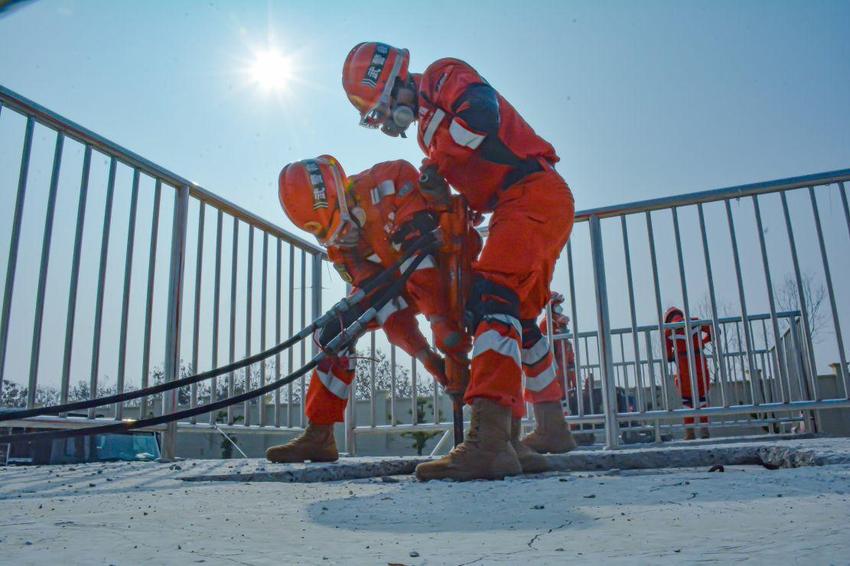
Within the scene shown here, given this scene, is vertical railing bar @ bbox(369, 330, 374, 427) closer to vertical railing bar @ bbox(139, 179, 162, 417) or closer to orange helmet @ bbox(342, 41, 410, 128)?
vertical railing bar @ bbox(139, 179, 162, 417)

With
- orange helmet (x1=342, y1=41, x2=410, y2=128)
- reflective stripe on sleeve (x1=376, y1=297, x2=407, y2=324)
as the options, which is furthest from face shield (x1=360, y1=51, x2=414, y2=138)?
reflective stripe on sleeve (x1=376, y1=297, x2=407, y2=324)

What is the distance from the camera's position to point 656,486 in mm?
2080

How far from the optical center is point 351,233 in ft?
13.5

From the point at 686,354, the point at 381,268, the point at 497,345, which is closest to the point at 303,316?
the point at 381,268

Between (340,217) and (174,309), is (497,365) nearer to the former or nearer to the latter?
(340,217)

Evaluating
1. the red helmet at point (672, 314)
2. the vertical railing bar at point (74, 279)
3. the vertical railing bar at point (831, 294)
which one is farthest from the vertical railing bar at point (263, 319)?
the red helmet at point (672, 314)

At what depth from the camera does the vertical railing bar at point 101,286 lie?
372 cm

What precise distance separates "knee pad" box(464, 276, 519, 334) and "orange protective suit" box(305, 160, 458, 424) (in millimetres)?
700

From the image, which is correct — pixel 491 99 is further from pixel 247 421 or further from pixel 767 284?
pixel 247 421

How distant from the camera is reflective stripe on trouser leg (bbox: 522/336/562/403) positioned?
3.73 m

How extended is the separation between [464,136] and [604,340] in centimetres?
219

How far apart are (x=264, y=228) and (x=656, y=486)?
3910mm

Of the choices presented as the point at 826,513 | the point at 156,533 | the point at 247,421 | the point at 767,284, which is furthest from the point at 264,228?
the point at 826,513

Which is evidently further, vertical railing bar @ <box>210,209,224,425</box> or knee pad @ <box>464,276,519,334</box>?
vertical railing bar @ <box>210,209,224,425</box>
